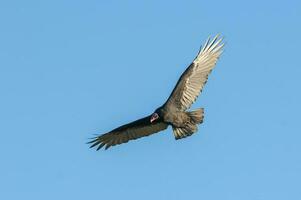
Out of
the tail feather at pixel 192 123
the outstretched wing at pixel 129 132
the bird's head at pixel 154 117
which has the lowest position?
the tail feather at pixel 192 123

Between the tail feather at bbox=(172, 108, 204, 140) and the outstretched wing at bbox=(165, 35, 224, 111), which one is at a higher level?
the outstretched wing at bbox=(165, 35, 224, 111)

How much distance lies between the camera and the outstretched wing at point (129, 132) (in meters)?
23.7

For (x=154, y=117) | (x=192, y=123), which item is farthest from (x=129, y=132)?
(x=192, y=123)

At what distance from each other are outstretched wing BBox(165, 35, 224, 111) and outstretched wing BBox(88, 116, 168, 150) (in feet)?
3.18

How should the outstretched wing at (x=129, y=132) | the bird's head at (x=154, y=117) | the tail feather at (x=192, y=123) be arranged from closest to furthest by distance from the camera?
the tail feather at (x=192, y=123) → the bird's head at (x=154, y=117) → the outstretched wing at (x=129, y=132)

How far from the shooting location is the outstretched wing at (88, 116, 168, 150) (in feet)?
77.8

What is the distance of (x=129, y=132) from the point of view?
79.8 ft

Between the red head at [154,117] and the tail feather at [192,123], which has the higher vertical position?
the red head at [154,117]

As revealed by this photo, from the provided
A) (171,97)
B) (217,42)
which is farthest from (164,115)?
(217,42)

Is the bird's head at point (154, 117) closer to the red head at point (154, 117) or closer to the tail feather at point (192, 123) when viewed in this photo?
the red head at point (154, 117)

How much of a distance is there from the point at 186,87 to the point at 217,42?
1300 millimetres

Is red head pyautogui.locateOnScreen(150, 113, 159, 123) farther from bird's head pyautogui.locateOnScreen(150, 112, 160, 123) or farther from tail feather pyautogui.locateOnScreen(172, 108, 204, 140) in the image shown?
tail feather pyautogui.locateOnScreen(172, 108, 204, 140)

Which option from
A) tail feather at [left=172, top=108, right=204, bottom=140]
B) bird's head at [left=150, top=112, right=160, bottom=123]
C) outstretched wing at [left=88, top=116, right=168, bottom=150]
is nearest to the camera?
tail feather at [left=172, top=108, right=204, bottom=140]

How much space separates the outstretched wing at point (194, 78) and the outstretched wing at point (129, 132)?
97cm
